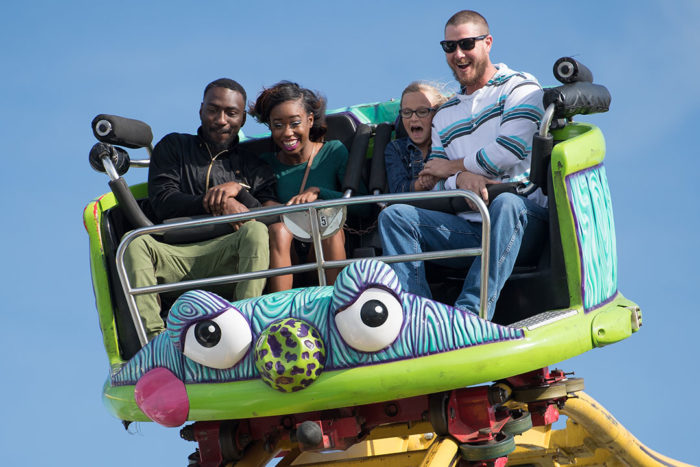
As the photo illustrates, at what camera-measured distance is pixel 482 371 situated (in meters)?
3.79

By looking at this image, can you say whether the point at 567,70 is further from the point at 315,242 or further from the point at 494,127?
the point at 315,242

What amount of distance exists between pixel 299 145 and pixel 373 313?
1.88m

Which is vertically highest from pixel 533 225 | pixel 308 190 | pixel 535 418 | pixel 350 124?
pixel 350 124

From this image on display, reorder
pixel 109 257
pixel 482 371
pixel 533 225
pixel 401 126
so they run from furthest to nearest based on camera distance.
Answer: pixel 401 126 → pixel 109 257 → pixel 533 225 → pixel 482 371

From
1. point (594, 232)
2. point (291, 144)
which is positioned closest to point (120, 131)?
point (291, 144)

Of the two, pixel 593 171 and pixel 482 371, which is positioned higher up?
pixel 593 171

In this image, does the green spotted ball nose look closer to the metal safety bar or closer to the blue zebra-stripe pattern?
the blue zebra-stripe pattern

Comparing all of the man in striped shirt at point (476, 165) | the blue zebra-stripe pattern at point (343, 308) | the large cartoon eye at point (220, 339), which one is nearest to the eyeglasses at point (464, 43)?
the man in striped shirt at point (476, 165)

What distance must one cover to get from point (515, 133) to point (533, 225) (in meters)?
0.47

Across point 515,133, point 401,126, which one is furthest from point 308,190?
point 515,133

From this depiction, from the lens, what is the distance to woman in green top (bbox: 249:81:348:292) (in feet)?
17.4

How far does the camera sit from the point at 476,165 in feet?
15.3

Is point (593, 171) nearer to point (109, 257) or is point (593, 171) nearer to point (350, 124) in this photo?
point (350, 124)

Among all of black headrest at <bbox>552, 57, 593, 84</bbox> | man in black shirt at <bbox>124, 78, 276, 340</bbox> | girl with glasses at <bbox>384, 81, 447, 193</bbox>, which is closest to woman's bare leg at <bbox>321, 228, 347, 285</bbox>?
man in black shirt at <bbox>124, 78, 276, 340</bbox>
